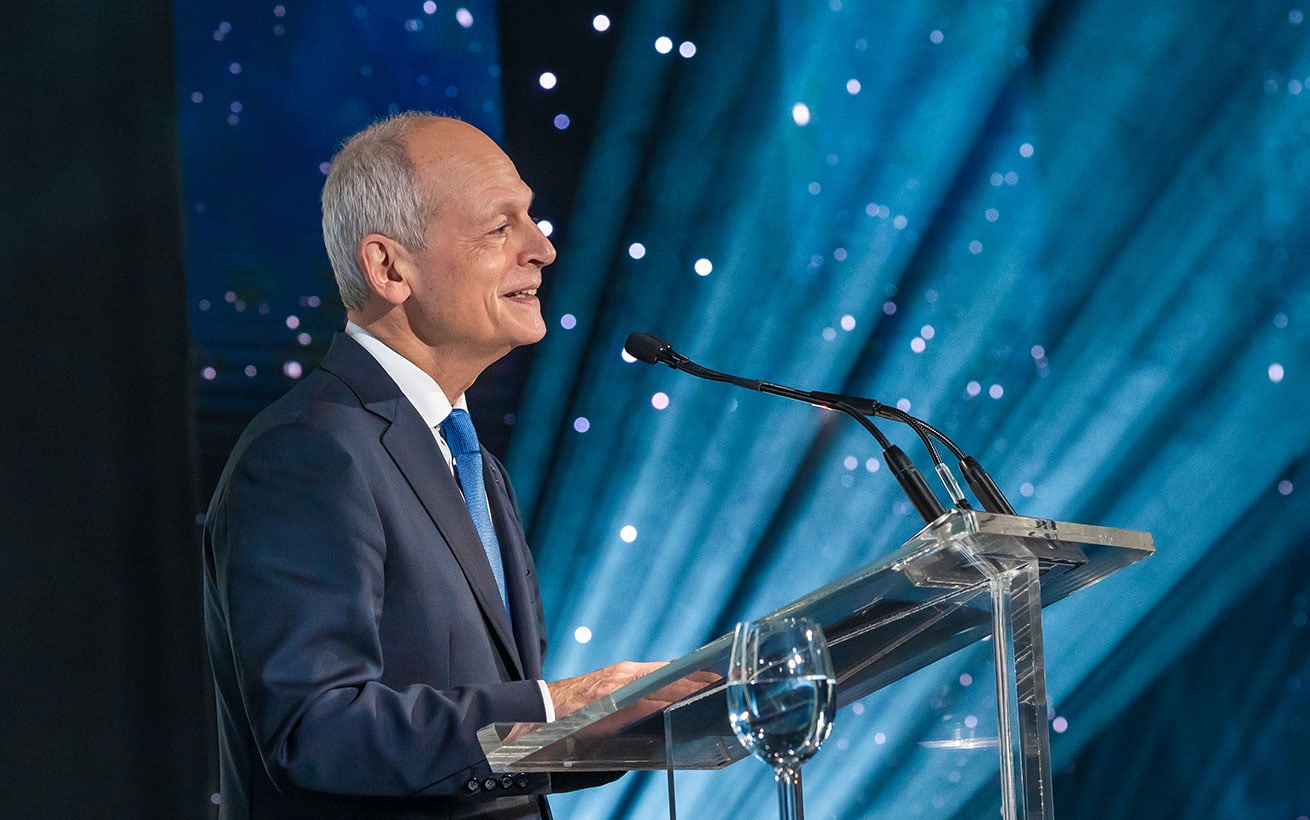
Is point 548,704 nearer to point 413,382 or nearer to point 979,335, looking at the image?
point 413,382

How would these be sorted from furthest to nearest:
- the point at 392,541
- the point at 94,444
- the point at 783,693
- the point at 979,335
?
1. the point at 979,335
2. the point at 94,444
3. the point at 392,541
4. the point at 783,693

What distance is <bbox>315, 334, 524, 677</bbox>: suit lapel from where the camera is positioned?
5.91 feet

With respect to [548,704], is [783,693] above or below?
above

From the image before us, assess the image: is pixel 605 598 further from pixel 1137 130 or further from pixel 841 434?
pixel 1137 130

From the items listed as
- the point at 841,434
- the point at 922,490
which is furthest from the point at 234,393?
the point at 922,490

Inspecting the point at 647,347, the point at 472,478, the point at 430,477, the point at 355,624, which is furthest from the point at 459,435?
the point at 355,624

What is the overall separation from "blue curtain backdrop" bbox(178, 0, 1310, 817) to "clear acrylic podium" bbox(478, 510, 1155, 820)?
1.63m

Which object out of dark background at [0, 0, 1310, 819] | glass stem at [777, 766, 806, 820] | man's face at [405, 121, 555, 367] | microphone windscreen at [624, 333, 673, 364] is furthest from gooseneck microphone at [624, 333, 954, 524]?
dark background at [0, 0, 1310, 819]

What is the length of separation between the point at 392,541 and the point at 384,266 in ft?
1.68

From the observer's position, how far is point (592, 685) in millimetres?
1482

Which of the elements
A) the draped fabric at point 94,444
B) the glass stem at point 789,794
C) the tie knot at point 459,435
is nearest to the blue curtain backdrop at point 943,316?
the draped fabric at point 94,444

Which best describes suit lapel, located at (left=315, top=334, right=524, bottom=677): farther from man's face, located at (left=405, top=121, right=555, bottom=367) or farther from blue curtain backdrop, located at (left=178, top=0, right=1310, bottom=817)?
blue curtain backdrop, located at (left=178, top=0, right=1310, bottom=817)

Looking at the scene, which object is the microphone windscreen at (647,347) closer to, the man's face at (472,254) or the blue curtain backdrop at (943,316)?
the man's face at (472,254)

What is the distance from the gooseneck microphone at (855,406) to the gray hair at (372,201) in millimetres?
398
